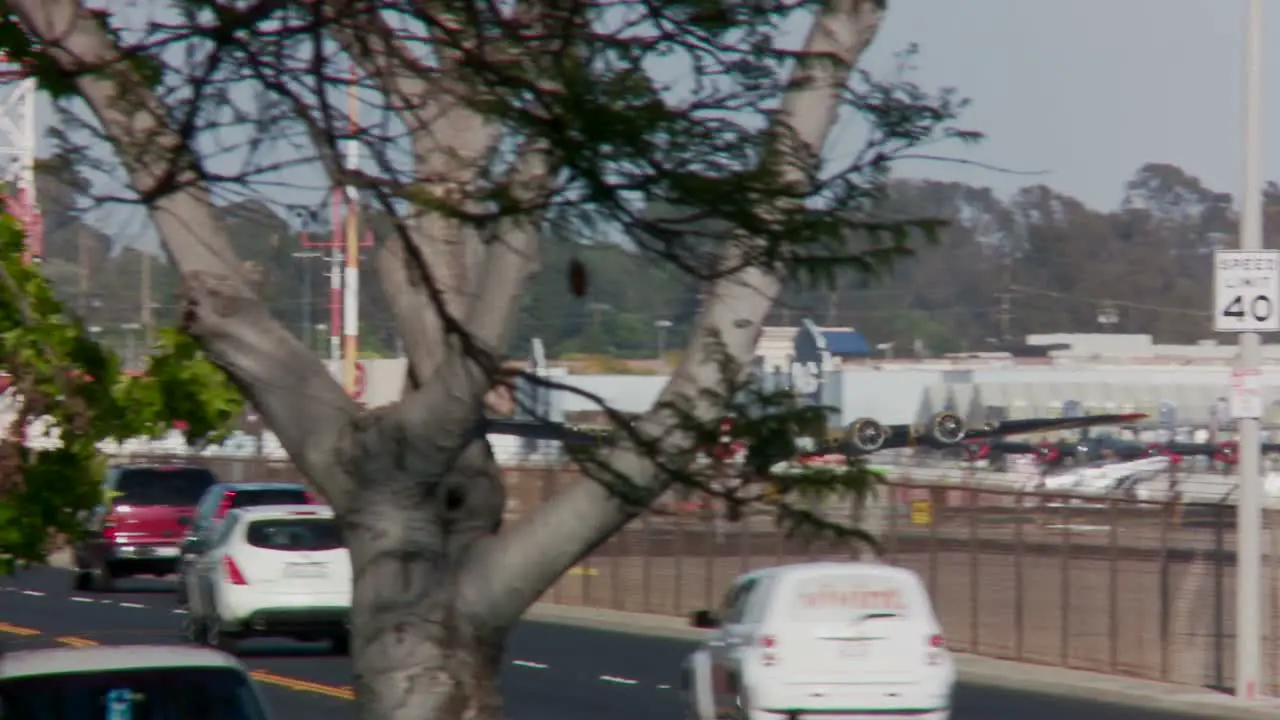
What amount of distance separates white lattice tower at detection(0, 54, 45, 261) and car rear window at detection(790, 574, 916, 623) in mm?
6981

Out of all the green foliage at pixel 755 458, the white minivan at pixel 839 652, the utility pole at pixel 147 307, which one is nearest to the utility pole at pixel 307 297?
the utility pole at pixel 147 307

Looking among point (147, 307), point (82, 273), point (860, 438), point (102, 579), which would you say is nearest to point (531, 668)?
point (860, 438)

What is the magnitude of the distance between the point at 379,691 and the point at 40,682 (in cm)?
296

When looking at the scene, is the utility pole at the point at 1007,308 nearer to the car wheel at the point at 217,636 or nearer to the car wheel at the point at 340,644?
the car wheel at the point at 340,644

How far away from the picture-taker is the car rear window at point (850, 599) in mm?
17094

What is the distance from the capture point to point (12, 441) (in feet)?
41.0

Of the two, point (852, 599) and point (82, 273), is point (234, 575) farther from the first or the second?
point (82, 273)

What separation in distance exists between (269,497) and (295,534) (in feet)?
24.6

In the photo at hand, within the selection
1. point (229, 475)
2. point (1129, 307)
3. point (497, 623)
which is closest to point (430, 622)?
Answer: point (497, 623)

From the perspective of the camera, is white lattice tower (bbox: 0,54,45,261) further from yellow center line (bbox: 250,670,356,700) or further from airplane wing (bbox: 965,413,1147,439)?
airplane wing (bbox: 965,413,1147,439)

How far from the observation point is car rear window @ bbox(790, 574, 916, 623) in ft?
56.1

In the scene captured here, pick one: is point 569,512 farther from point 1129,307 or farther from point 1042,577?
point 1129,307

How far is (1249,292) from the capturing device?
20.4 meters

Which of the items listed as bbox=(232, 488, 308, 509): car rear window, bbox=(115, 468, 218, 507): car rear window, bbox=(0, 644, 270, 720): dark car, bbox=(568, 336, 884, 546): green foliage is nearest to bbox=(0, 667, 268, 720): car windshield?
bbox=(0, 644, 270, 720): dark car
